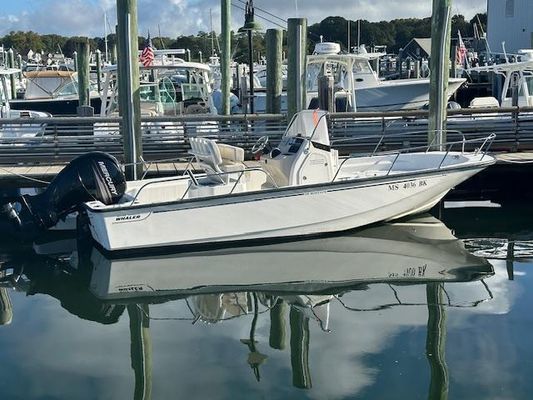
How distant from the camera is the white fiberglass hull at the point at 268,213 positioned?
8.55m

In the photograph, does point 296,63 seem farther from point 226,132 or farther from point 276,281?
point 276,281

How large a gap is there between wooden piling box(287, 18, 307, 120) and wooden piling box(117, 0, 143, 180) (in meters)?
2.50

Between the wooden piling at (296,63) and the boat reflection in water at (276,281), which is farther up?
the wooden piling at (296,63)

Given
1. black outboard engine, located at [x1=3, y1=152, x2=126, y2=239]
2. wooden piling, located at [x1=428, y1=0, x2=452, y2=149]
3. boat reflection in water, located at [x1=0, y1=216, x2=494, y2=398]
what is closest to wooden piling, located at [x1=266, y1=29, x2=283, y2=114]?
wooden piling, located at [x1=428, y1=0, x2=452, y2=149]

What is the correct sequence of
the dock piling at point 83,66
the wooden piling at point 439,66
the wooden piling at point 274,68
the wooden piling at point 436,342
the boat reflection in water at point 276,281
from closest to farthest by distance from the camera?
the wooden piling at point 436,342 → the boat reflection in water at point 276,281 → the wooden piling at point 439,66 → the wooden piling at point 274,68 → the dock piling at point 83,66

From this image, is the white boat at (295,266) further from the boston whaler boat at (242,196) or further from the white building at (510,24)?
the white building at (510,24)

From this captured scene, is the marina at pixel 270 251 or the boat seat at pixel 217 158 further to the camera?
the boat seat at pixel 217 158

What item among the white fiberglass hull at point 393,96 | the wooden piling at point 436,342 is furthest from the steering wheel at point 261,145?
the white fiberglass hull at point 393,96

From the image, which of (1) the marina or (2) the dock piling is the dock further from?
(2) the dock piling

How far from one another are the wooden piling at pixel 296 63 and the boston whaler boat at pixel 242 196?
189 cm

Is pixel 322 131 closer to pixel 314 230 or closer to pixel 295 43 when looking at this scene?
pixel 314 230

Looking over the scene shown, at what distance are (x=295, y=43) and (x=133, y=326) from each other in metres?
5.94

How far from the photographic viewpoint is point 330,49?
1573 centimetres

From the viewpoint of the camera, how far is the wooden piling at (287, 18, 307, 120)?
11070mm
